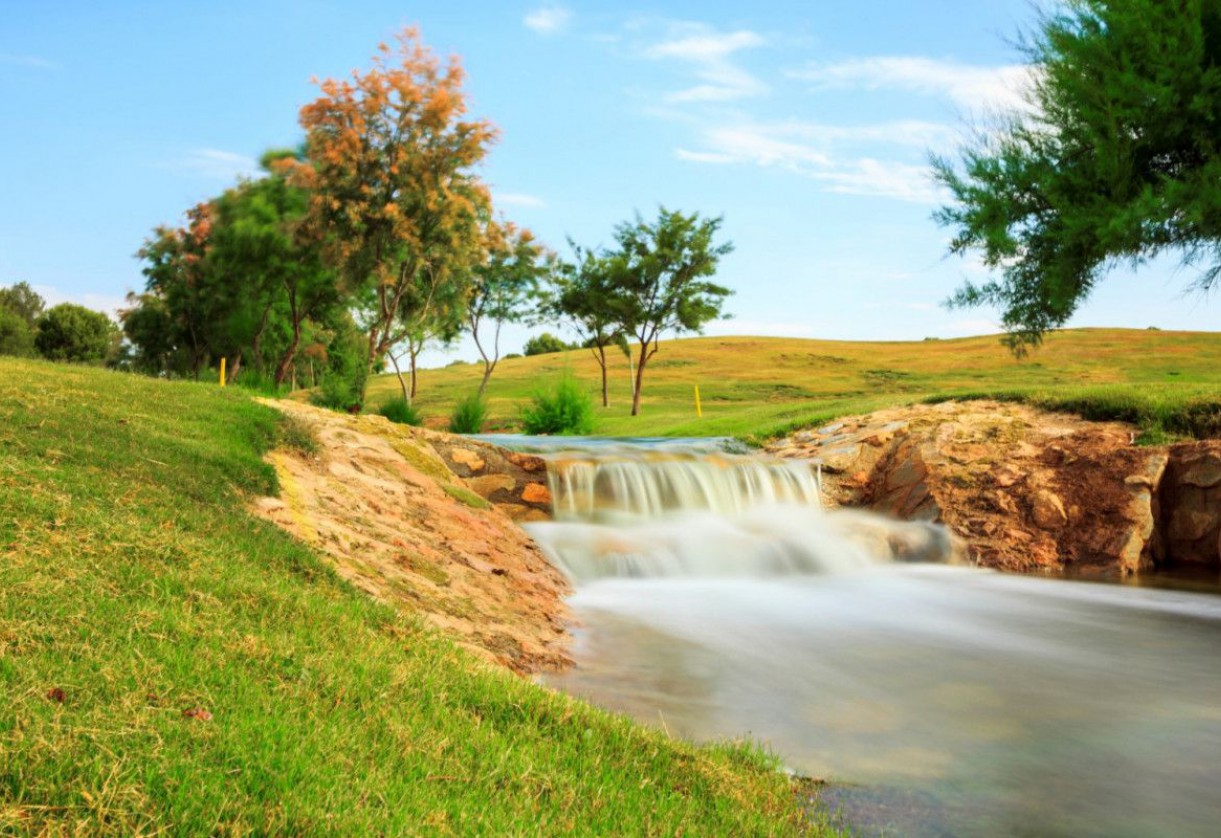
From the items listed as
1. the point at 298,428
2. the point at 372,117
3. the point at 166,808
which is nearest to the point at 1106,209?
the point at 298,428

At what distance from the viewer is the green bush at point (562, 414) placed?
29594mm

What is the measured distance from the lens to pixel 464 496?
11055 millimetres

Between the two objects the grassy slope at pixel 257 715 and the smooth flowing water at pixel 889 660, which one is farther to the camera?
the smooth flowing water at pixel 889 660

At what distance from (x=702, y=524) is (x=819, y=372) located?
47096mm

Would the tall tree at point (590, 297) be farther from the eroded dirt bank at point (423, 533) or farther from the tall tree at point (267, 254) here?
the eroded dirt bank at point (423, 533)

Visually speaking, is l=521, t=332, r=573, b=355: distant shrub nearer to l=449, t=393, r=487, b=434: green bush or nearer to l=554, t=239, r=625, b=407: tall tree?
l=554, t=239, r=625, b=407: tall tree

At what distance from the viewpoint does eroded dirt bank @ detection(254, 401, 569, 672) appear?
684 cm

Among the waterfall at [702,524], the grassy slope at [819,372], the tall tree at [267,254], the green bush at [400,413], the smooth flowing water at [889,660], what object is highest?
the tall tree at [267,254]

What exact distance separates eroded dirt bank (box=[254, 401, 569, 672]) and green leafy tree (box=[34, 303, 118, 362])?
5542 cm

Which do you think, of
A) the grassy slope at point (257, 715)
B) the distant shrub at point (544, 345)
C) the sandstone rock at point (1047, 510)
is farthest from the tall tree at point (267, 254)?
the distant shrub at point (544, 345)

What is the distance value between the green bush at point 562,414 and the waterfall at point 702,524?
44.1 ft

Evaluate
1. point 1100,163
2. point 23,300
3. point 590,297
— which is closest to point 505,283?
point 590,297

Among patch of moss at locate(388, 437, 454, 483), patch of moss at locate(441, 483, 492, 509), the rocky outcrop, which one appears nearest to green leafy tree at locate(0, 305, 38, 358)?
patch of moss at locate(388, 437, 454, 483)

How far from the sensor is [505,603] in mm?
7898
